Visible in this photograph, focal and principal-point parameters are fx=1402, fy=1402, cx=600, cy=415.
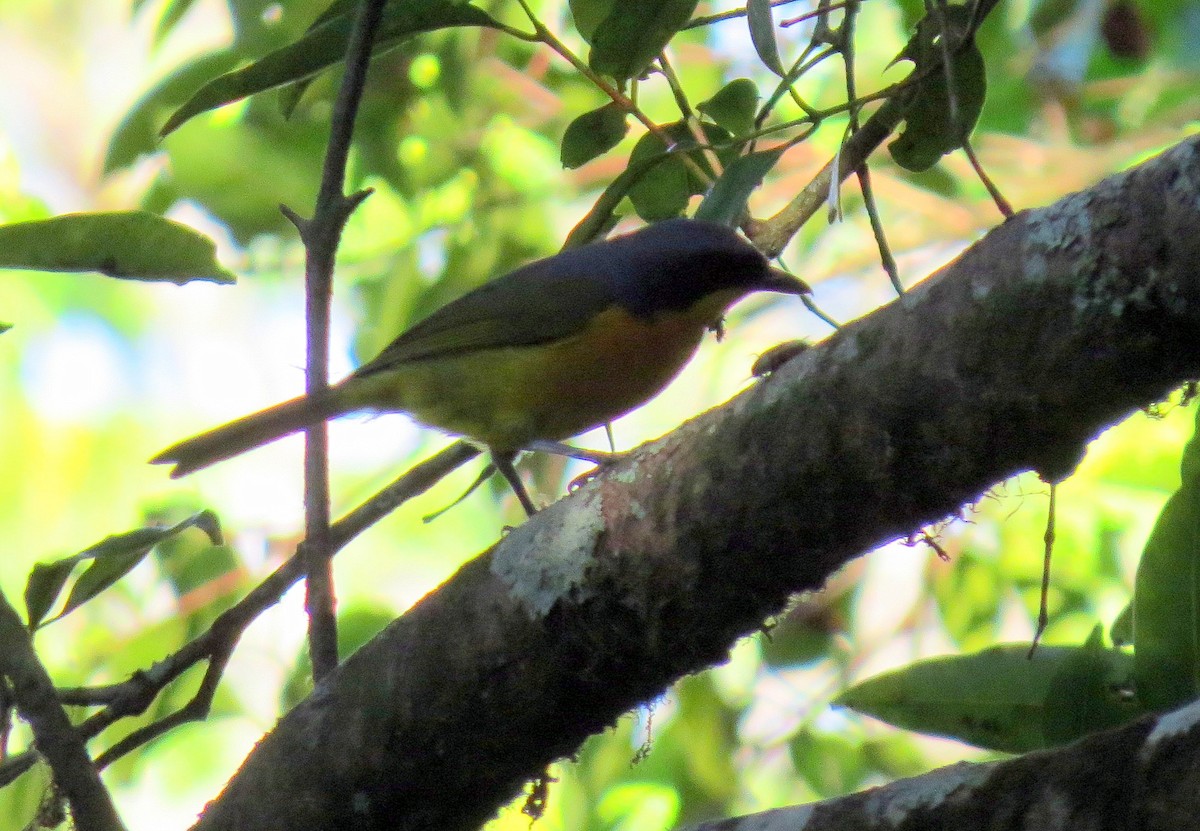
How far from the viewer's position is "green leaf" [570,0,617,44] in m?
3.34

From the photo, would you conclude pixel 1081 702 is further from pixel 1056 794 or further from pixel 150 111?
pixel 150 111

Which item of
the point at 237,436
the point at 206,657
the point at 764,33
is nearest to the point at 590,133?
the point at 764,33

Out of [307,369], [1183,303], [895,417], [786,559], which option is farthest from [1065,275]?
[307,369]

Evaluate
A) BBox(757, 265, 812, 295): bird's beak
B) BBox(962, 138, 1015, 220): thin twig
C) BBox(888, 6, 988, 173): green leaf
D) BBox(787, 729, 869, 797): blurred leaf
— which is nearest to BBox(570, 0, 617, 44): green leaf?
BBox(888, 6, 988, 173): green leaf

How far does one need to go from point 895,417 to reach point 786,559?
0.33m

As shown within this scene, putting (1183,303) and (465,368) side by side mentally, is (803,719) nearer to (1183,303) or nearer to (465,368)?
(465,368)

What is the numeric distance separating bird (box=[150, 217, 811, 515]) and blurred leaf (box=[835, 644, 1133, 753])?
2.01 m

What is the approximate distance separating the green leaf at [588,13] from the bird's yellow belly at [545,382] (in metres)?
1.47

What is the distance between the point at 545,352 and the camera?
4.68 m

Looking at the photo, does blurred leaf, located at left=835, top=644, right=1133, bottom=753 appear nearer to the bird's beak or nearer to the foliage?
the foliage

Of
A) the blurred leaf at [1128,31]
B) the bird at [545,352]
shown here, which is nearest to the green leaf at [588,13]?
the bird at [545,352]

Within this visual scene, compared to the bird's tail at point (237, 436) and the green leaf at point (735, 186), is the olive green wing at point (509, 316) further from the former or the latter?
the green leaf at point (735, 186)

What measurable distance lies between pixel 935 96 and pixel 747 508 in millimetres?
1349

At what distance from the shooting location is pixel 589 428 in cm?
479
